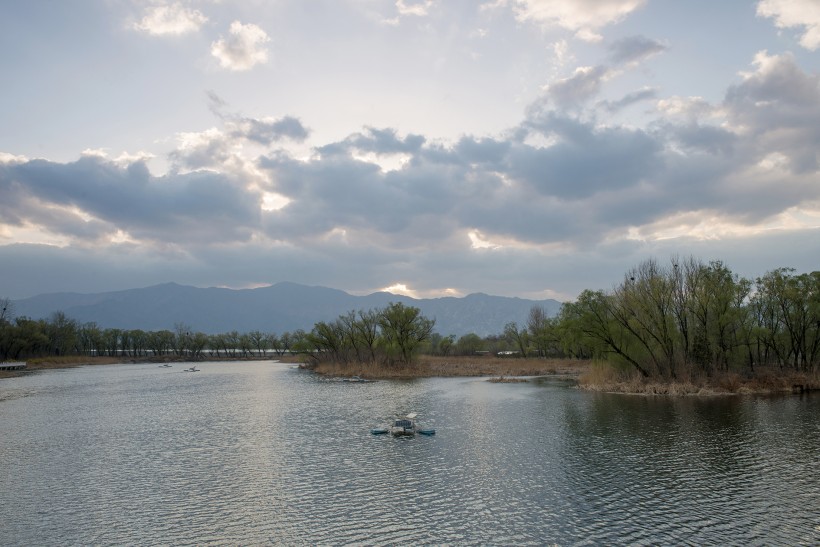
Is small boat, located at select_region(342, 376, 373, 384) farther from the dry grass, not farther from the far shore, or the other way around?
the dry grass

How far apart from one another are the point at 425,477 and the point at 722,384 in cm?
4229

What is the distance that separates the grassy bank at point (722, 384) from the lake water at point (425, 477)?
7.31 metres

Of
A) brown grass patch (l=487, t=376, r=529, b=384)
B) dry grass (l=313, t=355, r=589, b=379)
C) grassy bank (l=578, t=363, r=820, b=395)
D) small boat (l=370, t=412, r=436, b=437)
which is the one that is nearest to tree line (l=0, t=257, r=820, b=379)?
grassy bank (l=578, t=363, r=820, b=395)

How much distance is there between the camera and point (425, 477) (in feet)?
74.4

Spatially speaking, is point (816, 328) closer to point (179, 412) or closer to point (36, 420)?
point (179, 412)

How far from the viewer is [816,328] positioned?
59188 millimetres

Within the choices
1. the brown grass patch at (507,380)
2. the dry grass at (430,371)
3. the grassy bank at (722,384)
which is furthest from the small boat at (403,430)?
the dry grass at (430,371)

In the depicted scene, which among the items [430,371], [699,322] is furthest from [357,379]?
[699,322]

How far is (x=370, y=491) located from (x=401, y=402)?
29274 millimetres

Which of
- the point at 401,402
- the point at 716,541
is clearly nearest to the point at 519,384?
the point at 401,402

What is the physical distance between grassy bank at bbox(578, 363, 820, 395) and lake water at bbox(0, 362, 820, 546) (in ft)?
24.0

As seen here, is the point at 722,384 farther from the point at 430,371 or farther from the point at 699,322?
the point at 430,371

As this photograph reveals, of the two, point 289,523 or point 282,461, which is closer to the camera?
point 289,523

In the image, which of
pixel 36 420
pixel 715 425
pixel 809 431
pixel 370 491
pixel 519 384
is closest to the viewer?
pixel 370 491
